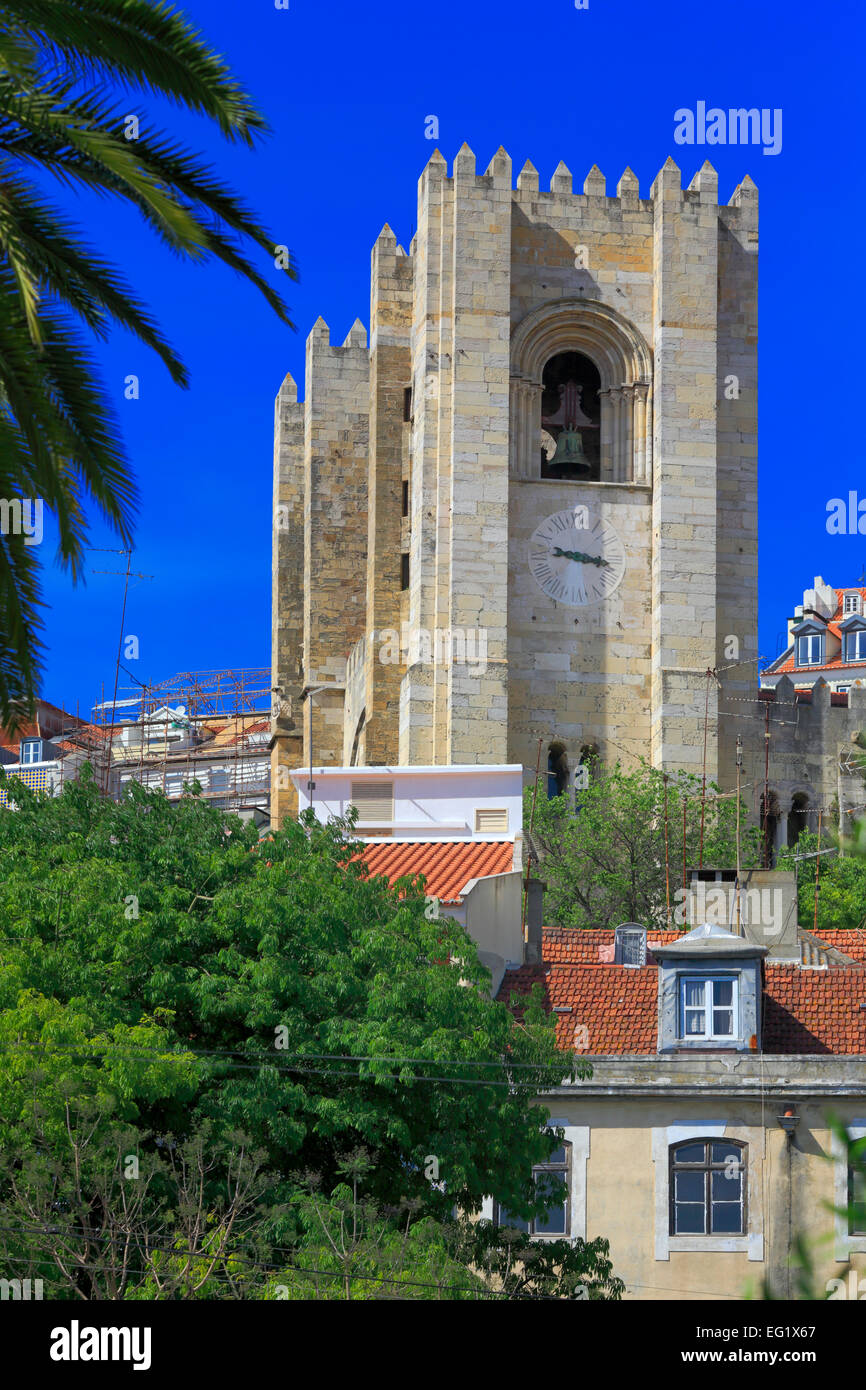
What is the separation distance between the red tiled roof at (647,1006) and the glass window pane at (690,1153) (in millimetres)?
1388

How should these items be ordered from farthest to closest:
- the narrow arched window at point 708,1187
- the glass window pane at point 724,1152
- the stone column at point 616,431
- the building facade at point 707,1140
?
the stone column at point 616,431 < the glass window pane at point 724,1152 < the narrow arched window at point 708,1187 < the building facade at point 707,1140

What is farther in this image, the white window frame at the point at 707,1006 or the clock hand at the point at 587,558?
the clock hand at the point at 587,558

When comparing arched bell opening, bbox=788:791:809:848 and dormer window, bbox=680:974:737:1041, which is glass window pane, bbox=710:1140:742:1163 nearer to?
dormer window, bbox=680:974:737:1041

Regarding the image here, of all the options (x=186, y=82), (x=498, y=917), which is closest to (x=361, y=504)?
(x=498, y=917)

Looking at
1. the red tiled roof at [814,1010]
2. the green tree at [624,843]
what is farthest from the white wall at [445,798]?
the red tiled roof at [814,1010]

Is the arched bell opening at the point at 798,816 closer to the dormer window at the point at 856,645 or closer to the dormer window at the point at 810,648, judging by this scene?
the dormer window at the point at 856,645

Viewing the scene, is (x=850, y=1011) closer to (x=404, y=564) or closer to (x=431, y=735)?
(x=431, y=735)

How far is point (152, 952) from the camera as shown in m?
26.2

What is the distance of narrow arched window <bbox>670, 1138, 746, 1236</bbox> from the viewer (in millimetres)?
30578

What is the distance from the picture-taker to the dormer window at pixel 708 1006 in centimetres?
3278

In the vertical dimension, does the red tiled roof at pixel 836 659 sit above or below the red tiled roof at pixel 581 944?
above

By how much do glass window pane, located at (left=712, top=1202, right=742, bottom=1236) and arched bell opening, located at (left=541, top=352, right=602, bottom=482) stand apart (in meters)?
39.2

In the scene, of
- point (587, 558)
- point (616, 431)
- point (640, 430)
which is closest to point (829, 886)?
point (587, 558)
